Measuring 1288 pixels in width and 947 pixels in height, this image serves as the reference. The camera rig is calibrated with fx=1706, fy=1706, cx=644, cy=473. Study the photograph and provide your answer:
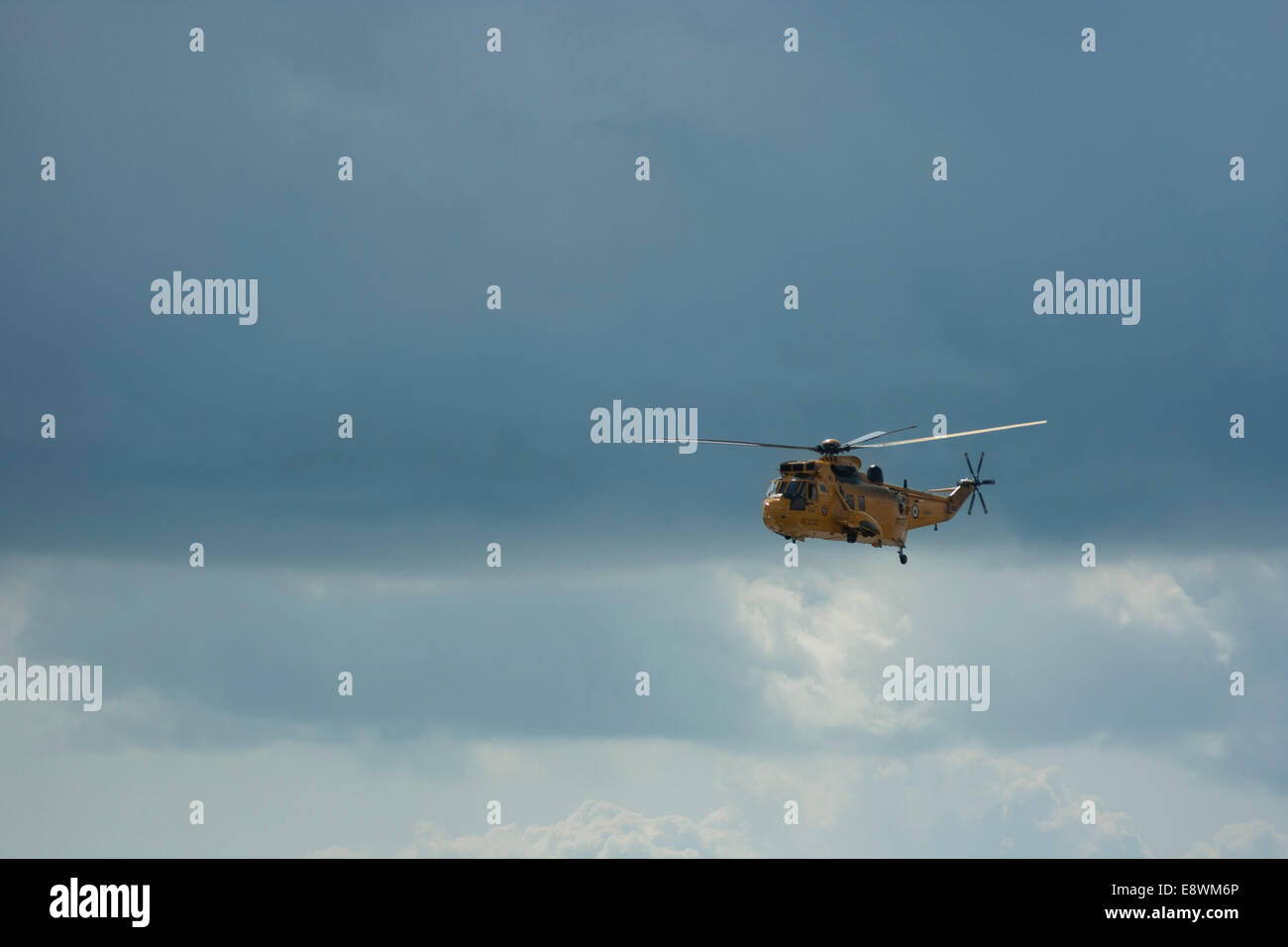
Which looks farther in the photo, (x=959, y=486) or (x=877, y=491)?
(x=959, y=486)

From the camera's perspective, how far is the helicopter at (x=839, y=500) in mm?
138625

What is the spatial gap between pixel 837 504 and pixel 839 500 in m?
0.45

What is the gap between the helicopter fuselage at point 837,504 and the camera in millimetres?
138625

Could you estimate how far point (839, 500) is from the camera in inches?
5586

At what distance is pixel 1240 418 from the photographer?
148 meters

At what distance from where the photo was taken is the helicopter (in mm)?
138625

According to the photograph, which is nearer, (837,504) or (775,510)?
(775,510)

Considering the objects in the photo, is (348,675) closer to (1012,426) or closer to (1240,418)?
(1012,426)

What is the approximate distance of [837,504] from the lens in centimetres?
14162

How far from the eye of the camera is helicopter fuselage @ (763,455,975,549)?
139 m

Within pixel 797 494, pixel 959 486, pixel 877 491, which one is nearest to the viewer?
pixel 797 494
